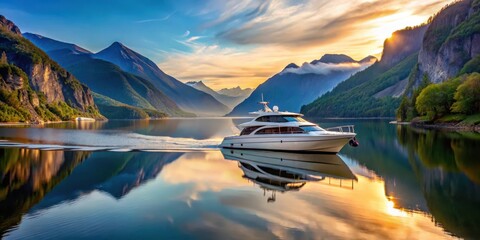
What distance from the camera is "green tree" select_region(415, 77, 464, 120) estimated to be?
361ft

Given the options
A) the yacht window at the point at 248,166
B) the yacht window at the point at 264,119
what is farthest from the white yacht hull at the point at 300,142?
the yacht window at the point at 248,166

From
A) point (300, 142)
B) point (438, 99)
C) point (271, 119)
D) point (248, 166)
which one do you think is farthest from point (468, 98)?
point (248, 166)

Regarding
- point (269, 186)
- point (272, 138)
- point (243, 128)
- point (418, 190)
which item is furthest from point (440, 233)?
point (243, 128)

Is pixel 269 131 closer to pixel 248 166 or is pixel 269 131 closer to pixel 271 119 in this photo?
pixel 271 119

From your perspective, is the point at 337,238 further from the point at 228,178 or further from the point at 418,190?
the point at 228,178

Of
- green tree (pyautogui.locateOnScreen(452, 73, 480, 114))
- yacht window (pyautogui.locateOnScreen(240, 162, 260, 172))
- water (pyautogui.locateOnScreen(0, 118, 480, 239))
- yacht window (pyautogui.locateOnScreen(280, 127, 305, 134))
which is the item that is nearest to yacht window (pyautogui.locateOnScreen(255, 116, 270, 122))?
yacht window (pyautogui.locateOnScreen(280, 127, 305, 134))

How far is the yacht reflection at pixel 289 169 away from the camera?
26719mm

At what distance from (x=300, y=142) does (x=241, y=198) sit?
2214cm

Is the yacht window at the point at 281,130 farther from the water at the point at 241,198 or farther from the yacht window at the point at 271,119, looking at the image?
the water at the point at 241,198

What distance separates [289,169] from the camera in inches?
1302

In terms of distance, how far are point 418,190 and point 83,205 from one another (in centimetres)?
1989

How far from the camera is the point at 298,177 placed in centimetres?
Result: 2908

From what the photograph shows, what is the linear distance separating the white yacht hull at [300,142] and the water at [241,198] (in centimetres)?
324

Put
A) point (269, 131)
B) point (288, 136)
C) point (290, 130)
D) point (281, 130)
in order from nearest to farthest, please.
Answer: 1. point (288, 136)
2. point (290, 130)
3. point (281, 130)
4. point (269, 131)
